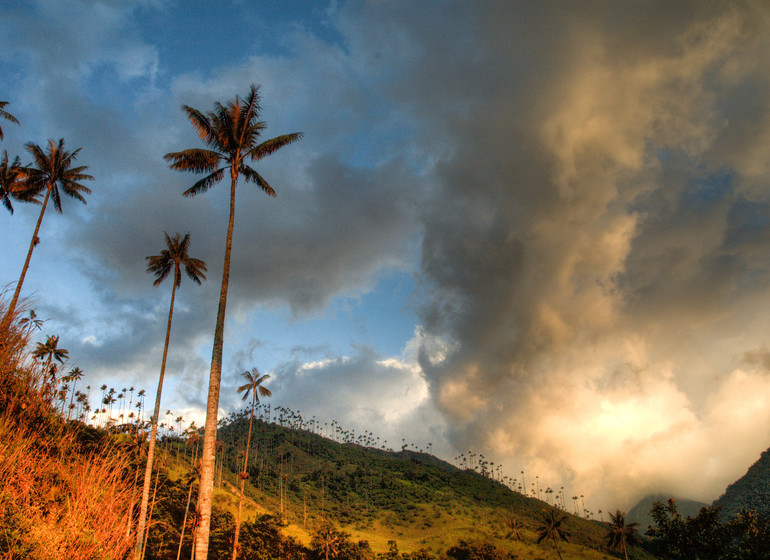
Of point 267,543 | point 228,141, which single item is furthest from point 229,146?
point 267,543

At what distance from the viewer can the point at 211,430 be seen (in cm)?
1592

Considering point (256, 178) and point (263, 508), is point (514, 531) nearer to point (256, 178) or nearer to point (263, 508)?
point (263, 508)

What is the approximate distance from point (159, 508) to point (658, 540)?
8495cm

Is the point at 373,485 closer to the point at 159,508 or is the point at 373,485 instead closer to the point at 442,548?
the point at 442,548

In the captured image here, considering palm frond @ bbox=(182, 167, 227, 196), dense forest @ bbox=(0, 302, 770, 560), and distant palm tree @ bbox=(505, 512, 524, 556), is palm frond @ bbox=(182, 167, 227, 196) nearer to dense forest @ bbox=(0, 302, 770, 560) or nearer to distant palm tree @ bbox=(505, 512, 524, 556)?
dense forest @ bbox=(0, 302, 770, 560)

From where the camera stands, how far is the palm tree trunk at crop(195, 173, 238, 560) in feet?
46.4

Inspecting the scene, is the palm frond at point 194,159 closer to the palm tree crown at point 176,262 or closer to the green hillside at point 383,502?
the palm tree crown at point 176,262

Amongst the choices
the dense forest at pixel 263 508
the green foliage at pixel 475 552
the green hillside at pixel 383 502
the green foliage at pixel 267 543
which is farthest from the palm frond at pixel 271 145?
the green foliage at pixel 475 552

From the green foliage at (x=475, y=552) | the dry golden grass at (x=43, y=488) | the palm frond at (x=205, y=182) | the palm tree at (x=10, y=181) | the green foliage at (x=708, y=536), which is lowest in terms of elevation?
the green foliage at (x=475, y=552)

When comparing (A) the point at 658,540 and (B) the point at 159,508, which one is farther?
(A) the point at 658,540

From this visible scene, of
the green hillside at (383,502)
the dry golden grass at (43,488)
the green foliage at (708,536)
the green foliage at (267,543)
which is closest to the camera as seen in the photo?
the dry golden grass at (43,488)

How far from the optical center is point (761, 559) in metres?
60.2

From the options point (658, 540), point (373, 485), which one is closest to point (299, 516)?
point (373, 485)

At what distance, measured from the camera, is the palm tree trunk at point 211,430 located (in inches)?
557
